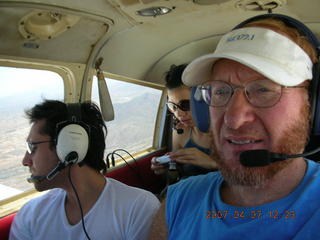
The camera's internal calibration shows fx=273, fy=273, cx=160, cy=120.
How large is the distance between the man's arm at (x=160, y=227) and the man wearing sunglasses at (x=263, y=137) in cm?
11

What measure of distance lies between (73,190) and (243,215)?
105cm

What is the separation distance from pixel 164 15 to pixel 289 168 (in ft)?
4.88

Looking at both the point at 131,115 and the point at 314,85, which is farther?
the point at 131,115

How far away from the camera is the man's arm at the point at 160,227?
1.09 meters

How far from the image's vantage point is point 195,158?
2.27m

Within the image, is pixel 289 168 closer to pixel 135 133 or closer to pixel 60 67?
pixel 60 67

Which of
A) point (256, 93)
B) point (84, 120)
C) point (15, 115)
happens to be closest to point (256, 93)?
point (256, 93)

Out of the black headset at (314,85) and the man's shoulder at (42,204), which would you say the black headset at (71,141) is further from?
the black headset at (314,85)

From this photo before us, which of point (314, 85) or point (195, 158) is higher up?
point (314, 85)

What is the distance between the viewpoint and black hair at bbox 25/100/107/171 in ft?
5.47

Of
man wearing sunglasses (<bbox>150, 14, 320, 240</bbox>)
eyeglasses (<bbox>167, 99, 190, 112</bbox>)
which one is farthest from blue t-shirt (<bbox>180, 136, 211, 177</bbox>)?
man wearing sunglasses (<bbox>150, 14, 320, 240</bbox>)

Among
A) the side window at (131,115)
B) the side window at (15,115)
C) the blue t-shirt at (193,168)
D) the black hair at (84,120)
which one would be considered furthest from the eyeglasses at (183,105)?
the side window at (15,115)
